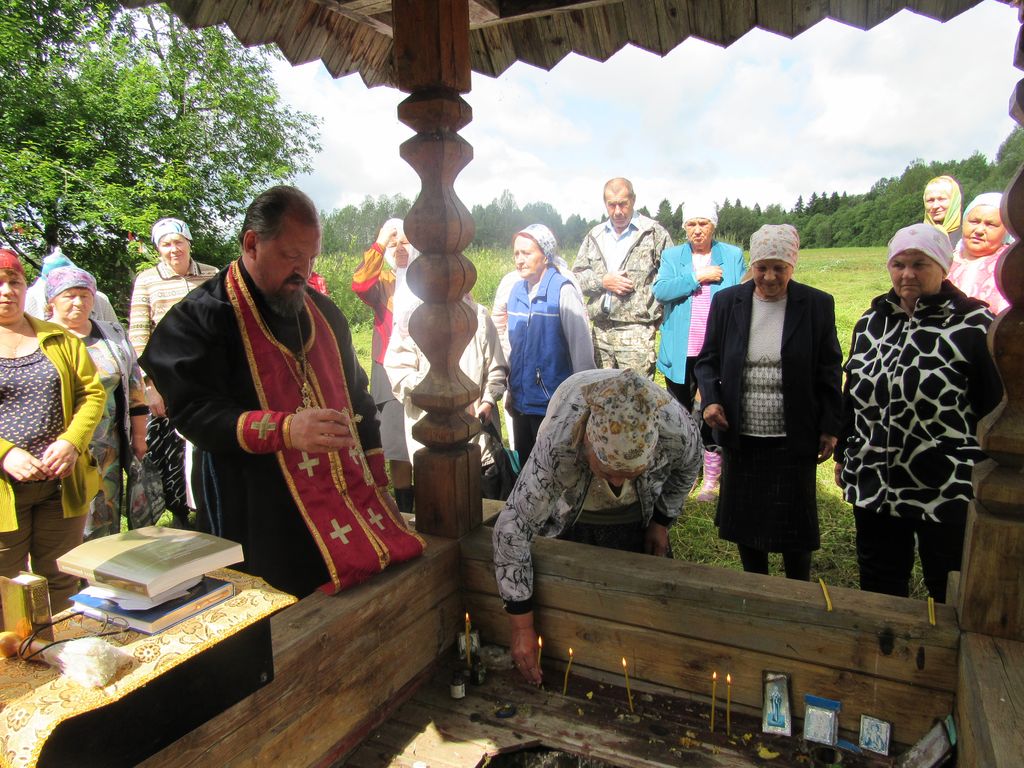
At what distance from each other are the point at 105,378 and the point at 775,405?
3.15 metres

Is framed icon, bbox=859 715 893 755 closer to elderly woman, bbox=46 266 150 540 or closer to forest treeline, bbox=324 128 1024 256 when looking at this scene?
elderly woman, bbox=46 266 150 540

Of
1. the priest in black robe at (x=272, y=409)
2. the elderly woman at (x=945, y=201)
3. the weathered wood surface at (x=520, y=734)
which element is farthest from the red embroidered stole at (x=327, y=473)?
the elderly woman at (x=945, y=201)

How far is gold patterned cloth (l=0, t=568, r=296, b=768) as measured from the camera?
1.15m

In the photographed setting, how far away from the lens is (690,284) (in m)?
4.58

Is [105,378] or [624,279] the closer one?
[105,378]

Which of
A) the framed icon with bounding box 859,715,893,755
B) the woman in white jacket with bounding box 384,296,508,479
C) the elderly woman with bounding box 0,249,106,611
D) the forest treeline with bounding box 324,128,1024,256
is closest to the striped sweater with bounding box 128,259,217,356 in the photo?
the elderly woman with bounding box 0,249,106,611

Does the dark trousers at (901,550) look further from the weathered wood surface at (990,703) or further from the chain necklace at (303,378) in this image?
the chain necklace at (303,378)

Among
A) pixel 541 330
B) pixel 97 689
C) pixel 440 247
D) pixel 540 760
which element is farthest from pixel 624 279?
pixel 97 689

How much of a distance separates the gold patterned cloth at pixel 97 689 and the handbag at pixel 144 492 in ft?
8.41

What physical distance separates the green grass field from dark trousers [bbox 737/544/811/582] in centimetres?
91

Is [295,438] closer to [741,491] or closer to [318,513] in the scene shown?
[318,513]

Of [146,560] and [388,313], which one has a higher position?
[388,313]

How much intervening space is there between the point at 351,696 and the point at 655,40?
2787 millimetres

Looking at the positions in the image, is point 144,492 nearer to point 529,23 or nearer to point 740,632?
point 529,23
